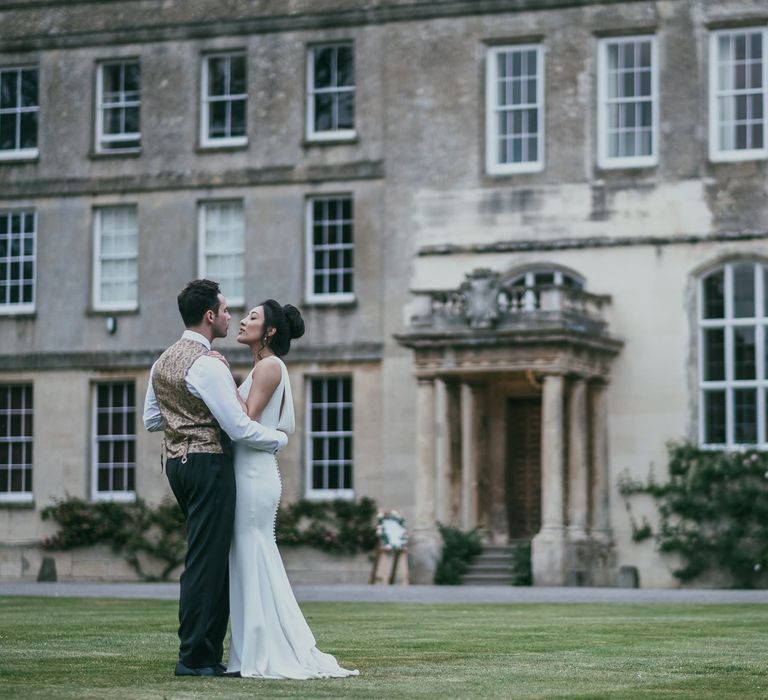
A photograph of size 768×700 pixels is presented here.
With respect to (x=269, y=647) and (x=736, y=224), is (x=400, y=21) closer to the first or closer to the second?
(x=736, y=224)

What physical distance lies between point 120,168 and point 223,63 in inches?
107

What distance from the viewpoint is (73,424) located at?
36.0 meters

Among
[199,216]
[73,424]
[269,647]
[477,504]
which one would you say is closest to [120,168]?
[199,216]

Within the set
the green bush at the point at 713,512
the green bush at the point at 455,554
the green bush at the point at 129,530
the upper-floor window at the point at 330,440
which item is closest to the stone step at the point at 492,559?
the green bush at the point at 455,554

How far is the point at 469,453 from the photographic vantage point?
105 ft

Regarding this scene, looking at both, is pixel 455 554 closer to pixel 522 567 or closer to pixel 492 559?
pixel 492 559

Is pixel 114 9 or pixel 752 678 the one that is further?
pixel 114 9

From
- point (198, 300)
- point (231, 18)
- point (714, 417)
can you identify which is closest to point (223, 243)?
point (231, 18)

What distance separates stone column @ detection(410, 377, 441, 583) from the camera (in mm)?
31125

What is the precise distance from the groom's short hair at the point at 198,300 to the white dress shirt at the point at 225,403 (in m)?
0.27

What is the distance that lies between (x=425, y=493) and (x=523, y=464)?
7.73 ft

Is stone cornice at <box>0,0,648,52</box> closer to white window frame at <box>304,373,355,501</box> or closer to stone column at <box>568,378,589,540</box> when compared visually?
white window frame at <box>304,373,355,501</box>

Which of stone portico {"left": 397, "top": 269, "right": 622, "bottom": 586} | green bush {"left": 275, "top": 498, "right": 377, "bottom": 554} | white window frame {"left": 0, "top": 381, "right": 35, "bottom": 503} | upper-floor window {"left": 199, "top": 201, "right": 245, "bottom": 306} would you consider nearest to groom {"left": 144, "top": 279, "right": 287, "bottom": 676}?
stone portico {"left": 397, "top": 269, "right": 622, "bottom": 586}

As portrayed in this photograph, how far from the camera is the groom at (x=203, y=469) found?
33.5 feet
